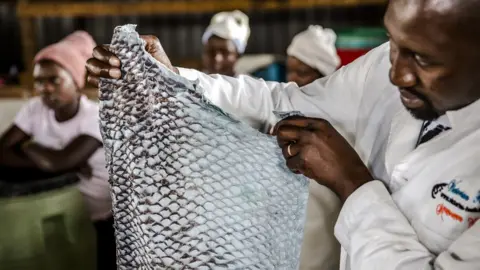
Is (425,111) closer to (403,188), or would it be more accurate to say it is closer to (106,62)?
(403,188)

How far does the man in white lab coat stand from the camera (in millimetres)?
732

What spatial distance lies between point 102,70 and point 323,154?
38 centimetres

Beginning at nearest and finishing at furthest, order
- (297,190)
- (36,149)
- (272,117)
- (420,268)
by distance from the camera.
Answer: (420,268) < (297,190) < (272,117) < (36,149)

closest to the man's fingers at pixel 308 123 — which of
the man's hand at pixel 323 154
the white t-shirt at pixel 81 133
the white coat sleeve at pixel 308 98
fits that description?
the man's hand at pixel 323 154

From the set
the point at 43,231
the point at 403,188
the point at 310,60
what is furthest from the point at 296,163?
the point at 310,60

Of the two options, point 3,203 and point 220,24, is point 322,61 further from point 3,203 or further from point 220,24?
point 3,203

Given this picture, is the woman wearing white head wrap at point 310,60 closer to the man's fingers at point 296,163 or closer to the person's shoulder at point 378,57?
the person's shoulder at point 378,57

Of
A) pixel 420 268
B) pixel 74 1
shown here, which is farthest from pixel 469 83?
pixel 74 1

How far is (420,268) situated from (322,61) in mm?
1876

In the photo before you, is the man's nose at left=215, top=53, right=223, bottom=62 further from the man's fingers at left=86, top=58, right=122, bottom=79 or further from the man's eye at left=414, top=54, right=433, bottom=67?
the man's eye at left=414, top=54, right=433, bottom=67

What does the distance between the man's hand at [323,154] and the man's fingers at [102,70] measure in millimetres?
277

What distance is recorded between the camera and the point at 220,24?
115 inches

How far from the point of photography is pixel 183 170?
886 mm

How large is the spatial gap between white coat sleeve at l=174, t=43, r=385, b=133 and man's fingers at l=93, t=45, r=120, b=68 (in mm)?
236
